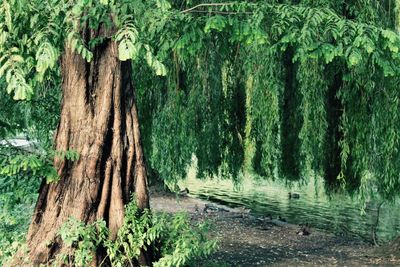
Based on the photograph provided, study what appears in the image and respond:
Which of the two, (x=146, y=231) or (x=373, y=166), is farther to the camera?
(x=373, y=166)

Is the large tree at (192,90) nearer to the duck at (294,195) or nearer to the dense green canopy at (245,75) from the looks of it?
the dense green canopy at (245,75)

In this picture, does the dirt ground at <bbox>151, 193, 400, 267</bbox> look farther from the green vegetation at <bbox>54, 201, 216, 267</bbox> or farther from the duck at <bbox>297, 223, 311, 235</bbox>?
the green vegetation at <bbox>54, 201, 216, 267</bbox>

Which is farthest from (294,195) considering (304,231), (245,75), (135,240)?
(135,240)

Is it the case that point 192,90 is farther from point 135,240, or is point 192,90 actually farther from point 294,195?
point 294,195

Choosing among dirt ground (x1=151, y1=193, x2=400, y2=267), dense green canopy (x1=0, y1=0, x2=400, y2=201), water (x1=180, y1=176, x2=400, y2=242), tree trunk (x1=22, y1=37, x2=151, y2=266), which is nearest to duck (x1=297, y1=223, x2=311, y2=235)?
dirt ground (x1=151, y1=193, x2=400, y2=267)

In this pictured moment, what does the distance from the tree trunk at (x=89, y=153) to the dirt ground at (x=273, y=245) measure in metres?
2.08

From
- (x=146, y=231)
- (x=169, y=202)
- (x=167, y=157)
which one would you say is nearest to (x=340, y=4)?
(x=167, y=157)

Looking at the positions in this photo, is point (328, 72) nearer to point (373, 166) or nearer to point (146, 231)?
point (373, 166)

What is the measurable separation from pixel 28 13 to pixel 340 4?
4.30m

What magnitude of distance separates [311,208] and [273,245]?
6205mm

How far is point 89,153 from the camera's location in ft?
20.9

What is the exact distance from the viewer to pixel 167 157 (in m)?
9.01

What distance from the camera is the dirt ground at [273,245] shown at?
402 inches

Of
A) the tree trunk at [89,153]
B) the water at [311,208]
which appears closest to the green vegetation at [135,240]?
the tree trunk at [89,153]
